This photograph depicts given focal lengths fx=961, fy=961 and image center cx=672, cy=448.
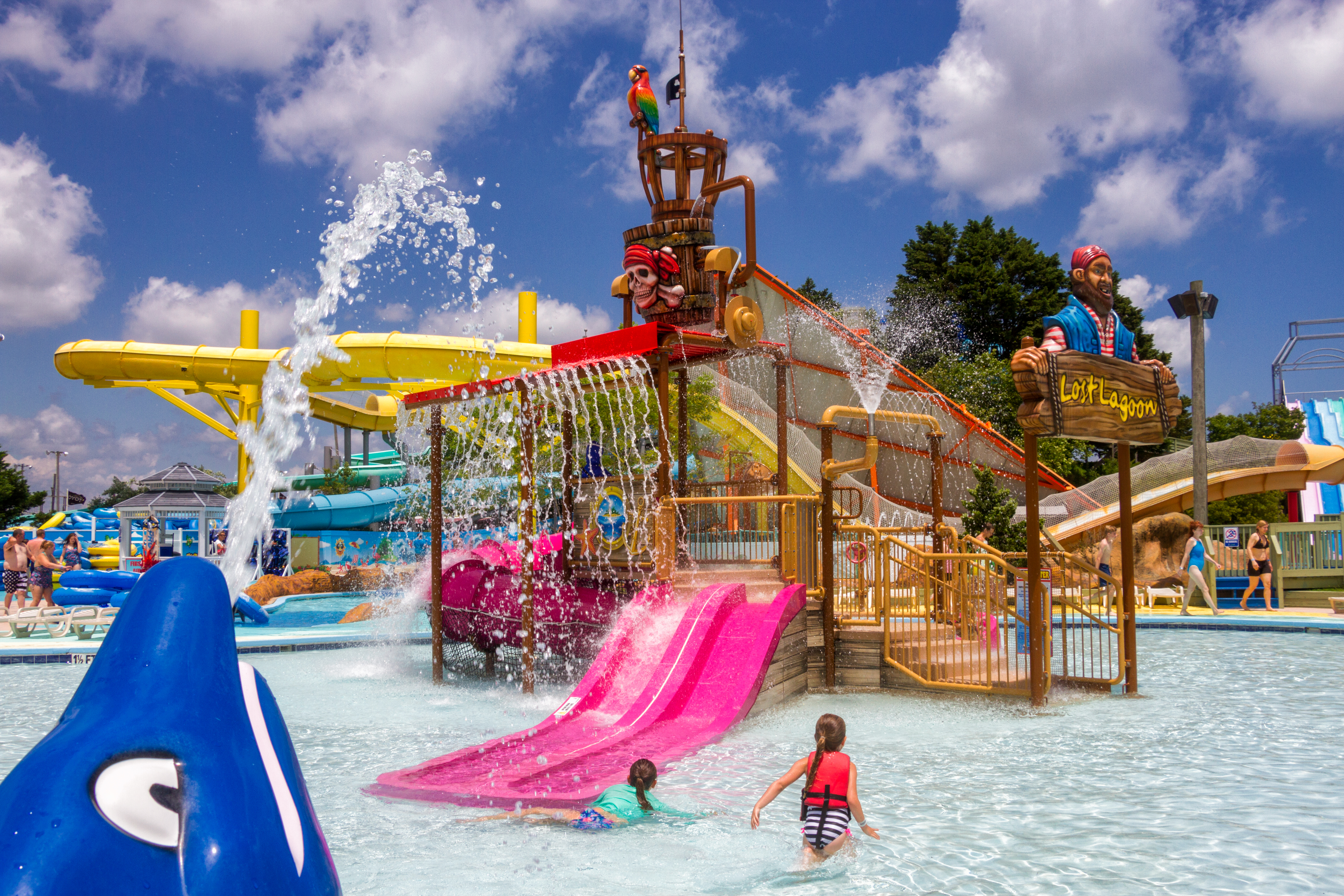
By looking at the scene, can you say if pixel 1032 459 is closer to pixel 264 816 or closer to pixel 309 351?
pixel 309 351

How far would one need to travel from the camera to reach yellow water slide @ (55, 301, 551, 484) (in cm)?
2248

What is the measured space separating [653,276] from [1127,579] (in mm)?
5886

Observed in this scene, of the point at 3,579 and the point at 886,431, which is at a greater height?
the point at 886,431

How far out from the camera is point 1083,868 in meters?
4.61

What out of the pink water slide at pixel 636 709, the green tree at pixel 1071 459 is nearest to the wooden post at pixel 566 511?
the pink water slide at pixel 636 709

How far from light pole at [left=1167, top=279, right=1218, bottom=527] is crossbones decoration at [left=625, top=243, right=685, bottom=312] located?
13.9 metres

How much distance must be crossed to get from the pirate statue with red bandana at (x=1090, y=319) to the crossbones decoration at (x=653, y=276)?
12.5 ft

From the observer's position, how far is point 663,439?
8969 millimetres

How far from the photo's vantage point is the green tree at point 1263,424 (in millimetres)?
38594

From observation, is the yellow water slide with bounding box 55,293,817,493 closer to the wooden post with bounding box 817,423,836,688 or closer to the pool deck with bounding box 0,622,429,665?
the pool deck with bounding box 0,622,429,665

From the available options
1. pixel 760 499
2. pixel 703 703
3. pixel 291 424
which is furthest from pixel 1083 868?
pixel 760 499

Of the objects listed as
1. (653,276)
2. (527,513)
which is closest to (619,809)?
(527,513)

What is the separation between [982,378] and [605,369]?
2802cm

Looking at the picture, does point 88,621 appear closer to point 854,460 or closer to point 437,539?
point 437,539
